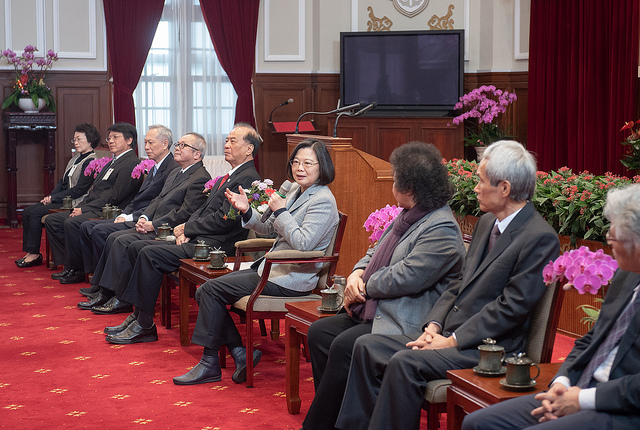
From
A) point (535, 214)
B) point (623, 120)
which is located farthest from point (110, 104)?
point (535, 214)

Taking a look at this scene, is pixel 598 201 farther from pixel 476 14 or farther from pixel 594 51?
pixel 476 14

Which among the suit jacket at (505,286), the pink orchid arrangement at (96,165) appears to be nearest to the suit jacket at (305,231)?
the suit jacket at (505,286)

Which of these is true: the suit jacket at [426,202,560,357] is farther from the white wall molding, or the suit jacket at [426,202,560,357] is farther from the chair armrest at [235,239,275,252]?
the white wall molding

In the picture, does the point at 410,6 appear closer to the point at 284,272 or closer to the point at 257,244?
the point at 257,244

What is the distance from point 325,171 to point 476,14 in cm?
635

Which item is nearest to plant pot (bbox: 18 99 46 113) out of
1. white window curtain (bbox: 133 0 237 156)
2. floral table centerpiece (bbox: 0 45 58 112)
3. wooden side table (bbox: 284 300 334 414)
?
floral table centerpiece (bbox: 0 45 58 112)

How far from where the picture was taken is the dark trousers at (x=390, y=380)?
2.41 meters

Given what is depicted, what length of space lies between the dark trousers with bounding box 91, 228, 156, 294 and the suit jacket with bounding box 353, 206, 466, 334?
2.47m

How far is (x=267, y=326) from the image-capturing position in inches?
196

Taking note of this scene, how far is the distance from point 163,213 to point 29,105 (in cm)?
439

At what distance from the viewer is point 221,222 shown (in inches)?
183

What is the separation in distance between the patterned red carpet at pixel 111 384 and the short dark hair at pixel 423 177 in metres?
1.05

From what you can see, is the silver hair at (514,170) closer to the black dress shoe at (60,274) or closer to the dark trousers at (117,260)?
the dark trousers at (117,260)

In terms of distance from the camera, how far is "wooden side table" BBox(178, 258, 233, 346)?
4160 millimetres
